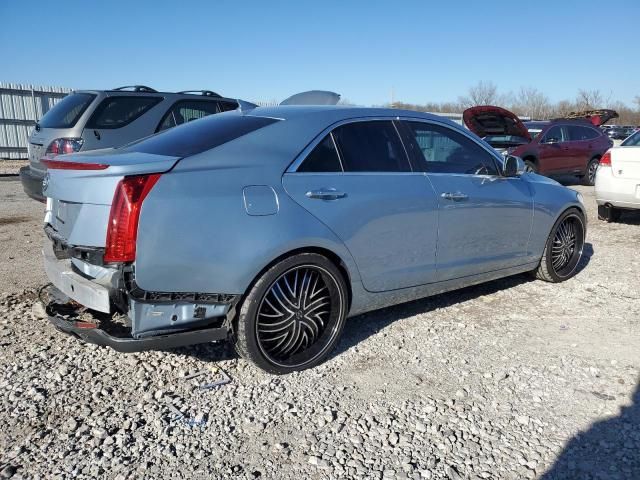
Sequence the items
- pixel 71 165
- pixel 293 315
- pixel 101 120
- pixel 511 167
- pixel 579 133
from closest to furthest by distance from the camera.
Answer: pixel 71 165
pixel 293 315
pixel 511 167
pixel 101 120
pixel 579 133

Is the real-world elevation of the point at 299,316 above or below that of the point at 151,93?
below

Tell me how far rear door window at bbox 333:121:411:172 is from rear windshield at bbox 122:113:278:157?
50 cm

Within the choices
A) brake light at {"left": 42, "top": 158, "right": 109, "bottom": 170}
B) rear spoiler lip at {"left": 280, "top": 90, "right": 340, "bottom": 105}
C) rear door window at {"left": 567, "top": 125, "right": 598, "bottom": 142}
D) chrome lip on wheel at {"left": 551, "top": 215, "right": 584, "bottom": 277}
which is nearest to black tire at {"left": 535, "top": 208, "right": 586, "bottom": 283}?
chrome lip on wheel at {"left": 551, "top": 215, "right": 584, "bottom": 277}

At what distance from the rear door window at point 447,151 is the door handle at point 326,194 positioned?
868mm

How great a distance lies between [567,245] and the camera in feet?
17.1

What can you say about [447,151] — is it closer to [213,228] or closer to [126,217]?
[213,228]

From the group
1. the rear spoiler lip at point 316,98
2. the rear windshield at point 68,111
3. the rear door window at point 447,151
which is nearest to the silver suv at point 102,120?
the rear windshield at point 68,111

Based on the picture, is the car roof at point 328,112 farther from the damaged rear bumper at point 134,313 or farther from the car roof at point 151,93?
the car roof at point 151,93

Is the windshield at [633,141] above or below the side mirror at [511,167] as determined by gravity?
above

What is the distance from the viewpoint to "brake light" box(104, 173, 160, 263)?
2666 millimetres

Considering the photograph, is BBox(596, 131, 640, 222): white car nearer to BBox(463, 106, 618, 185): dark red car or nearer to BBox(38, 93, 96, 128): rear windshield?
BBox(463, 106, 618, 185): dark red car

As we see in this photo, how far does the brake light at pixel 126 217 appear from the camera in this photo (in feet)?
8.75

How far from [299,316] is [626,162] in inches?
244

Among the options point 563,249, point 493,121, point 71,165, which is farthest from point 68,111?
point 493,121
